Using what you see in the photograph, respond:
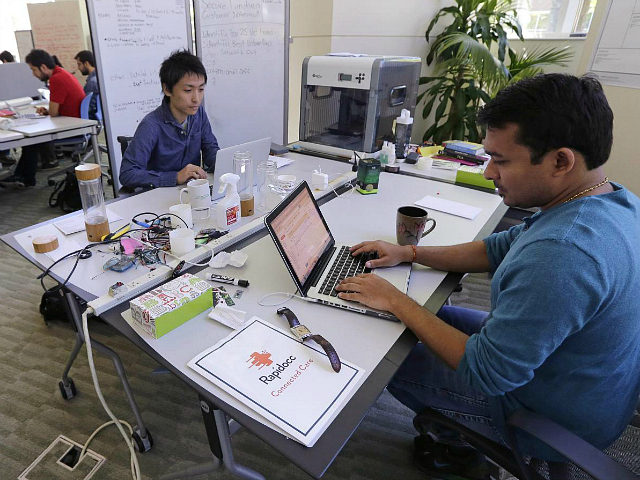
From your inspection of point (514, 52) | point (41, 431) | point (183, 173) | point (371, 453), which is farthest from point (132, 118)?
point (514, 52)

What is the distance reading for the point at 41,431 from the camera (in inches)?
60.7

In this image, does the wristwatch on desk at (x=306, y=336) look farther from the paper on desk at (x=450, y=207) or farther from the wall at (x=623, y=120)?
the wall at (x=623, y=120)

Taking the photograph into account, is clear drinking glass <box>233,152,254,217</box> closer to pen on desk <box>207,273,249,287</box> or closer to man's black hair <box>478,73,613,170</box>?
pen on desk <box>207,273,249,287</box>

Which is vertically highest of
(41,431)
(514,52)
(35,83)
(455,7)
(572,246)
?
(455,7)

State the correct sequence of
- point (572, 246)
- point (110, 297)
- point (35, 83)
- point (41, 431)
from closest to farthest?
point (572, 246) < point (110, 297) < point (41, 431) < point (35, 83)

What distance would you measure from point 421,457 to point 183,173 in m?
1.46

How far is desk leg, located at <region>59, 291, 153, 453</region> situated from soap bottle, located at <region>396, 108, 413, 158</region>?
1.76 meters

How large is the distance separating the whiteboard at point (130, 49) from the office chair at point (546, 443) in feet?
7.89

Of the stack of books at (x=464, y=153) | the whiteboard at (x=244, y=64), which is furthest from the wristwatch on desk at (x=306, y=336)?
the whiteboard at (x=244, y=64)

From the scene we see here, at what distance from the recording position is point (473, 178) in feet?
6.43

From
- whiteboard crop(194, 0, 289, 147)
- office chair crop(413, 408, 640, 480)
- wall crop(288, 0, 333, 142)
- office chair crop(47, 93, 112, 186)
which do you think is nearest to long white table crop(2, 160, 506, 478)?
office chair crop(413, 408, 640, 480)

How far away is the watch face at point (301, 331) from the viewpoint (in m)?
0.91

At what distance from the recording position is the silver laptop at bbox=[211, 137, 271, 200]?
1.53m

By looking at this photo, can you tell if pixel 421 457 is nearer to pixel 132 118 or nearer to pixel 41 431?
pixel 41 431
